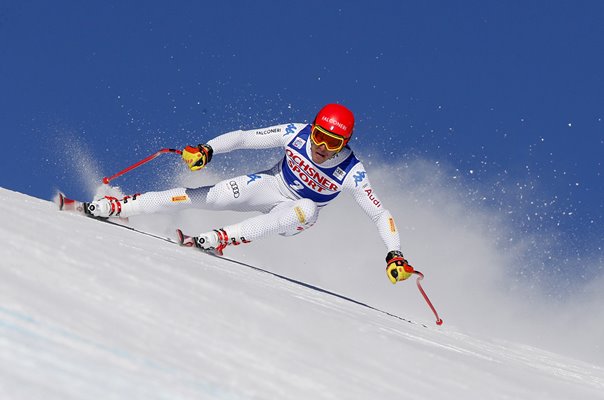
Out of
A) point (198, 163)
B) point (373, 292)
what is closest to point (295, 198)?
point (198, 163)

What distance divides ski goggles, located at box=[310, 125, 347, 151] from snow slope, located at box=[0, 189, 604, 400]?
8.27 ft

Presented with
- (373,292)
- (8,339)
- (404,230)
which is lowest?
(8,339)

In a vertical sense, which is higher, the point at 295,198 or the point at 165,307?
the point at 295,198

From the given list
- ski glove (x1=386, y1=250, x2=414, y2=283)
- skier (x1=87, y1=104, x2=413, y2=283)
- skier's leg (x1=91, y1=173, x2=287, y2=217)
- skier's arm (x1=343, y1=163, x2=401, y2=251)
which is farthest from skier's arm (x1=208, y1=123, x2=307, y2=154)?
ski glove (x1=386, y1=250, x2=414, y2=283)

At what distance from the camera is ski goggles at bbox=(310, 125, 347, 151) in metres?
6.91

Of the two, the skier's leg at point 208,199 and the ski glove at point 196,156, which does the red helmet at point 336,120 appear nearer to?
the skier's leg at point 208,199

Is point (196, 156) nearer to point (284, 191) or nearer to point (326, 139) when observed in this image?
point (284, 191)

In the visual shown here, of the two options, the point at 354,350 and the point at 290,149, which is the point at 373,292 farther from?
the point at 354,350

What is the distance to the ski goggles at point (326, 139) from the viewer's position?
6.91 meters

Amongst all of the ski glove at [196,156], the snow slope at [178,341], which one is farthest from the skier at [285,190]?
the snow slope at [178,341]

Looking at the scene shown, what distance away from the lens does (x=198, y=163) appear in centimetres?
696

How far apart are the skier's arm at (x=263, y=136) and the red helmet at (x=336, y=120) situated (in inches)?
16.4

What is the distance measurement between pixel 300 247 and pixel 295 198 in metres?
9.01

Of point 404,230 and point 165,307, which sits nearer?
point 165,307
